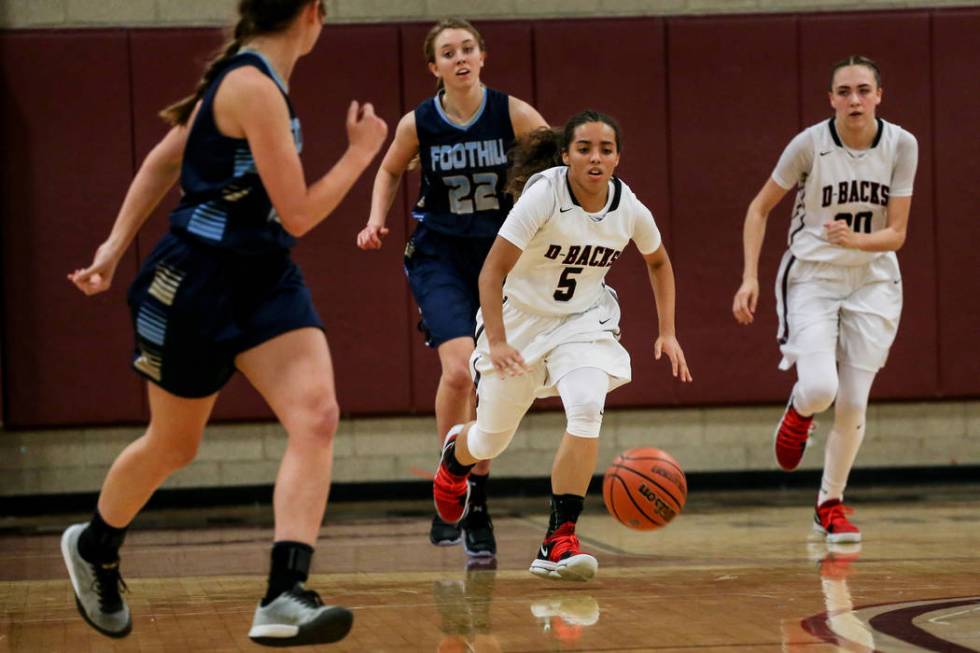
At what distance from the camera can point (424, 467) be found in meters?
8.91

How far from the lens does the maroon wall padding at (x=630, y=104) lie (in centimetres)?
878

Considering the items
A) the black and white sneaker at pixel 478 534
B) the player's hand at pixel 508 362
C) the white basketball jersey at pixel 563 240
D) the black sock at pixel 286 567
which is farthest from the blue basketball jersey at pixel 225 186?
the black and white sneaker at pixel 478 534

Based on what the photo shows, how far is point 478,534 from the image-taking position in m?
5.58

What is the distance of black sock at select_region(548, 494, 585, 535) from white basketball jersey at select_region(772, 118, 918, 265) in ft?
6.42

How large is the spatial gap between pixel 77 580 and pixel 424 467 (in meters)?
5.35

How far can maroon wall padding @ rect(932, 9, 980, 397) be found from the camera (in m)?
8.90

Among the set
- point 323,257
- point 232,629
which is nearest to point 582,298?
point 232,629

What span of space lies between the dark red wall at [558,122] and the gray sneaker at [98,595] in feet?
16.8

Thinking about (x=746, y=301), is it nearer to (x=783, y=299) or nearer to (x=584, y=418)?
(x=783, y=299)

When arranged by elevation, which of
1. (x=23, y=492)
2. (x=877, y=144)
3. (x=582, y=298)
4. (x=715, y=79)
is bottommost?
(x=23, y=492)

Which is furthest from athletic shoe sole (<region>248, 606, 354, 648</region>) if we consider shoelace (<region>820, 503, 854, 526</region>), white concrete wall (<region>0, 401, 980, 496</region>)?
white concrete wall (<region>0, 401, 980, 496</region>)

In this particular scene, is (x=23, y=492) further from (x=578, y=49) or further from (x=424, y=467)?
(x=578, y=49)

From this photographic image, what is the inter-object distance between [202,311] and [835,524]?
3.59 m

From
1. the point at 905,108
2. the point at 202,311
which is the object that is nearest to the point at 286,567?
the point at 202,311
